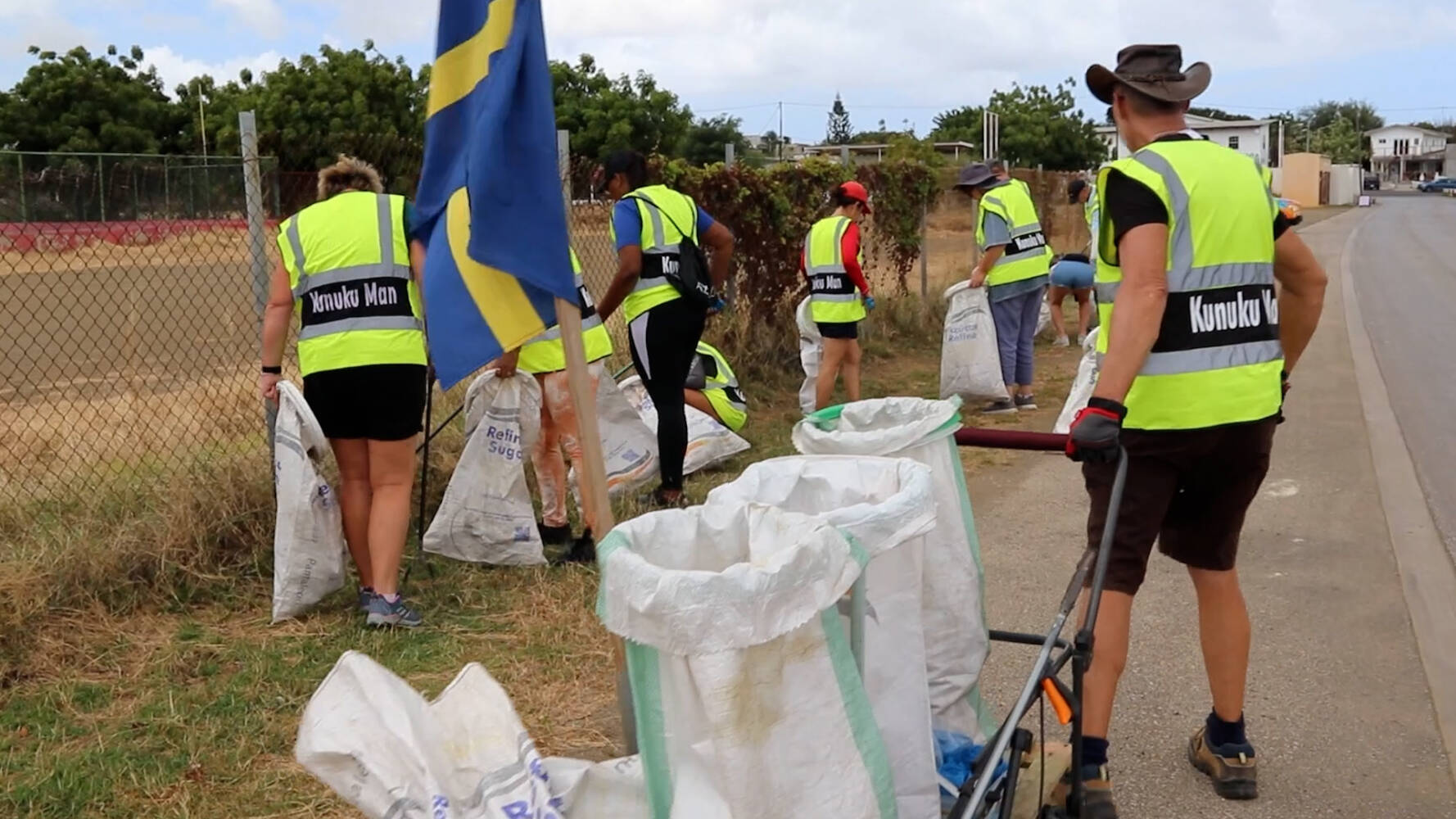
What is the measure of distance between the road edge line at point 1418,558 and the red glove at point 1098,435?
1618mm

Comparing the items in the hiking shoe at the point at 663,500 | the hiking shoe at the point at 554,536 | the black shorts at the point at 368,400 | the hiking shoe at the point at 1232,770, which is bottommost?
the hiking shoe at the point at 1232,770

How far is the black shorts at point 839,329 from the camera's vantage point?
8.41 m

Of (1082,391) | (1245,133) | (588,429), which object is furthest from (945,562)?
(1245,133)

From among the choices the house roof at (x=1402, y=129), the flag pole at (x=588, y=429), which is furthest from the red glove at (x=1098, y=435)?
the house roof at (x=1402, y=129)

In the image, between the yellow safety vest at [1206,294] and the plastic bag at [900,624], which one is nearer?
the plastic bag at [900,624]

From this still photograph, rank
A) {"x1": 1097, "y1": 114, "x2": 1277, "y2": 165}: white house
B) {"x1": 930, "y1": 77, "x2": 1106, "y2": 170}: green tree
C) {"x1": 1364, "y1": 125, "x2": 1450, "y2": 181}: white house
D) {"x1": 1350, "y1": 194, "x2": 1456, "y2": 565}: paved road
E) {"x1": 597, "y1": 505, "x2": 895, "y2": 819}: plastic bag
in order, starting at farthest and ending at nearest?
1. {"x1": 1364, "y1": 125, "x2": 1450, "y2": 181}: white house
2. {"x1": 1097, "y1": 114, "x2": 1277, "y2": 165}: white house
3. {"x1": 930, "y1": 77, "x2": 1106, "y2": 170}: green tree
4. {"x1": 1350, "y1": 194, "x2": 1456, "y2": 565}: paved road
5. {"x1": 597, "y1": 505, "x2": 895, "y2": 819}: plastic bag

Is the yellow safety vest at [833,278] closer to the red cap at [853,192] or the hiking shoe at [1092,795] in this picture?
the red cap at [853,192]

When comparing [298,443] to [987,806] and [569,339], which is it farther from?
[987,806]

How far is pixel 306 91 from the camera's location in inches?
1471

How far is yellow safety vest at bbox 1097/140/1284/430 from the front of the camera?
3156mm

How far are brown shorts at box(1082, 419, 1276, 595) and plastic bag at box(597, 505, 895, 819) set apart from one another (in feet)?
4.07

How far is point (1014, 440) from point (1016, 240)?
6.20 m

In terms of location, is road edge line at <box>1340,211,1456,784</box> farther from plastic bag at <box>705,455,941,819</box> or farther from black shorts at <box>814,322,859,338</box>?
black shorts at <box>814,322,859,338</box>

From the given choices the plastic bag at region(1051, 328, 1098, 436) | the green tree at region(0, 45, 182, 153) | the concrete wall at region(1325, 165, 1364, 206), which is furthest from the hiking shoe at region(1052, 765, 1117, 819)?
the concrete wall at region(1325, 165, 1364, 206)
